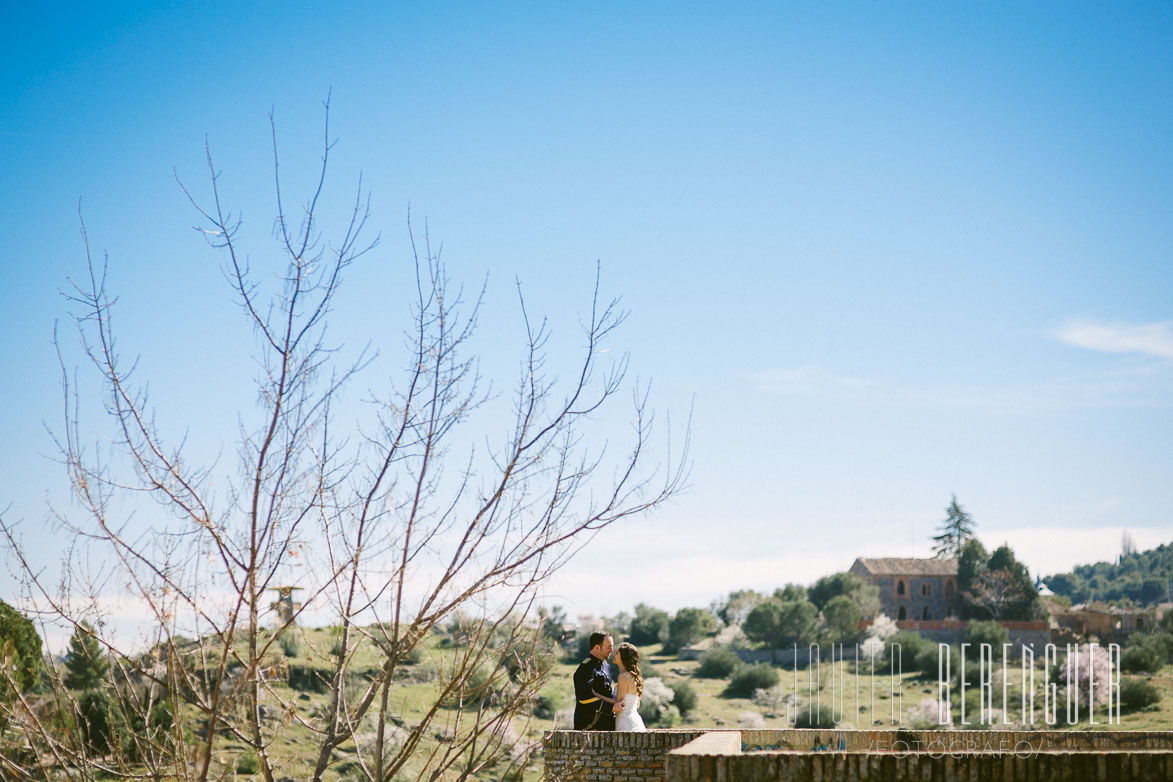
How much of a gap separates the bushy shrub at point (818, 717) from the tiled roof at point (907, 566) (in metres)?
26.3

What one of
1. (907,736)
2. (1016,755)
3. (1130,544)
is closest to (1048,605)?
(907,736)

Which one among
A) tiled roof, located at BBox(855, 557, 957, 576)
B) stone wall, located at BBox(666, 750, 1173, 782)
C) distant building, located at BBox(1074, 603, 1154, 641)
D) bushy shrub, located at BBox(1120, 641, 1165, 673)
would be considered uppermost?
stone wall, located at BBox(666, 750, 1173, 782)

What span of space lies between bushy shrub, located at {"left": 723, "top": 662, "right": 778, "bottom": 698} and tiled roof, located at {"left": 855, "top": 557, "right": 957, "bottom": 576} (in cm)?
2156

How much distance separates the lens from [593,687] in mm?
8367

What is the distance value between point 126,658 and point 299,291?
199cm

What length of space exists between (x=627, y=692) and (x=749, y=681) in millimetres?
42160

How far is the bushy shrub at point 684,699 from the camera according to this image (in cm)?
4341

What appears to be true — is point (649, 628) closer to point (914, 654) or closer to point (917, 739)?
point (914, 654)

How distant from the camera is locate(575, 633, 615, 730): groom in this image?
834 centimetres

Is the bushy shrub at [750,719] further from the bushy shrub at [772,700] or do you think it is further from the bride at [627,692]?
the bride at [627,692]

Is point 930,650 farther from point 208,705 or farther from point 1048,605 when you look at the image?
point 208,705

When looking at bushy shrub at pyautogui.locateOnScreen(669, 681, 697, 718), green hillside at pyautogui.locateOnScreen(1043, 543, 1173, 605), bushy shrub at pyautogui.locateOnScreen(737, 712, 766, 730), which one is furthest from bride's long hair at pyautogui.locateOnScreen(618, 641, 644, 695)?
green hillside at pyautogui.locateOnScreen(1043, 543, 1173, 605)

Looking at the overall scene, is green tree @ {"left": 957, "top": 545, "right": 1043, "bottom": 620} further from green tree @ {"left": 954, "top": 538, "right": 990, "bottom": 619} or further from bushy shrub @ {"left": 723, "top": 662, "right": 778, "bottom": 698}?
bushy shrub @ {"left": 723, "top": 662, "right": 778, "bottom": 698}

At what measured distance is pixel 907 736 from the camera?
9.67 metres
